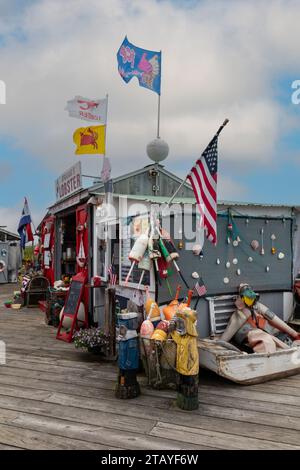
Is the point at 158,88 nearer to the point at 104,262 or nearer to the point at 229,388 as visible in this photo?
the point at 104,262

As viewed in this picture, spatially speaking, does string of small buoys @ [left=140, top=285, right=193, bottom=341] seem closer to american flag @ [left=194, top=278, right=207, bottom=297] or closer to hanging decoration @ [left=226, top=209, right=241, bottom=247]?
american flag @ [left=194, top=278, right=207, bottom=297]

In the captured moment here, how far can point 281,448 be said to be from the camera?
327 centimetres

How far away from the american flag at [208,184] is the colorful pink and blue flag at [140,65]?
4.94m

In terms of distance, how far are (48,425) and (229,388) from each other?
2.33 metres

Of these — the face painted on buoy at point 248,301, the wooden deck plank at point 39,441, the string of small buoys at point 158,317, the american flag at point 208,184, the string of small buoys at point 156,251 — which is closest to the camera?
the wooden deck plank at point 39,441

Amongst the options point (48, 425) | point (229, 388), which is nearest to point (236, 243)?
point (229, 388)

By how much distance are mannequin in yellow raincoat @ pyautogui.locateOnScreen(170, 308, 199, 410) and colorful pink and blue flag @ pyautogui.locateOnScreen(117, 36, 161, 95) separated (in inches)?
272

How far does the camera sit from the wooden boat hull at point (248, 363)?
4730 millimetres

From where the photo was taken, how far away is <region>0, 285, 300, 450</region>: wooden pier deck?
11.1ft

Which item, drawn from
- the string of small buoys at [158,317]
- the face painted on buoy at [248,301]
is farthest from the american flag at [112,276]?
the face painted on buoy at [248,301]

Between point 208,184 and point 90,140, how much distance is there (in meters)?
4.40

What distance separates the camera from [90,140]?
8.62 metres

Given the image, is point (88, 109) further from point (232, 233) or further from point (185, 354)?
point (185, 354)

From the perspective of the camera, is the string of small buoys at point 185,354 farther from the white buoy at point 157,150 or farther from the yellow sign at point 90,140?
the white buoy at point 157,150
